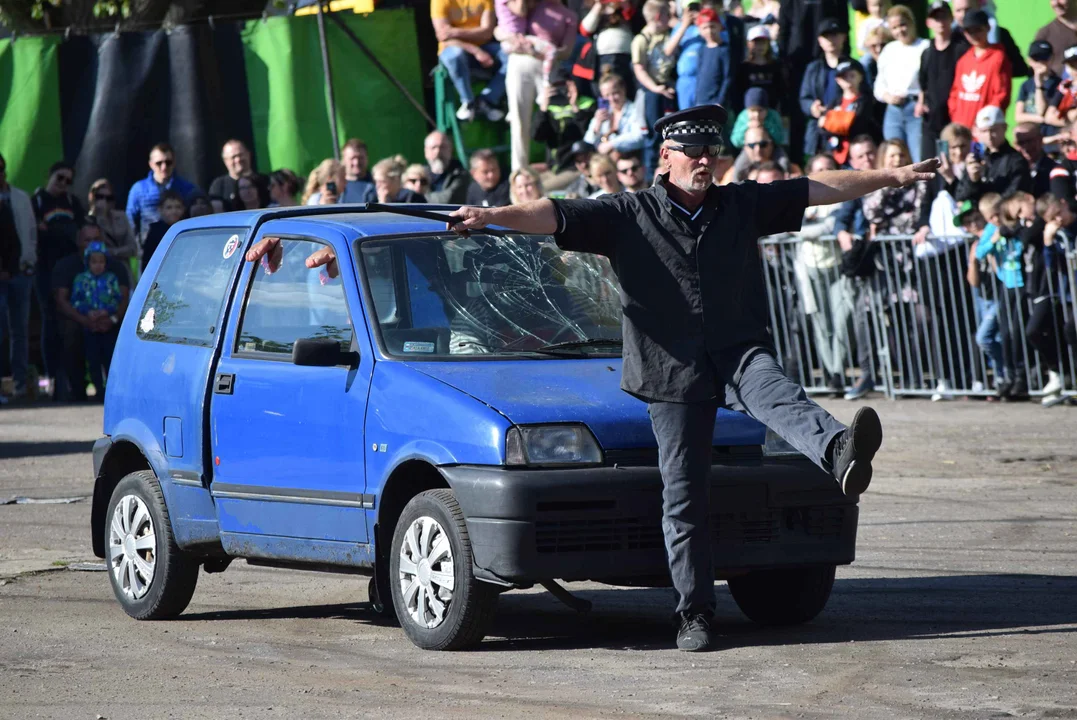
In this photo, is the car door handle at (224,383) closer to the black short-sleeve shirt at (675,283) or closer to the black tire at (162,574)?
the black tire at (162,574)

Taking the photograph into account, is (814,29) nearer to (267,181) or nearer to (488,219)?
(267,181)

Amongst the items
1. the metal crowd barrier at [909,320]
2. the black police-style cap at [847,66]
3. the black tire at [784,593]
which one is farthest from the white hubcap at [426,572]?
the black police-style cap at [847,66]

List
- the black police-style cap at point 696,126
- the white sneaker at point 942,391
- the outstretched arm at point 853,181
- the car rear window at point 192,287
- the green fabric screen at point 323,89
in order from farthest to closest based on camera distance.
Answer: the green fabric screen at point 323,89 < the white sneaker at point 942,391 < the car rear window at point 192,287 < the outstretched arm at point 853,181 < the black police-style cap at point 696,126

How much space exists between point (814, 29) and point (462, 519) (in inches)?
486

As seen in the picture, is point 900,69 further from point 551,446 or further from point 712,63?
point 551,446

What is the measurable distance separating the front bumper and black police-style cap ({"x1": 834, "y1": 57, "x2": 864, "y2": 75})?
10.5 meters

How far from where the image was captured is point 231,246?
868 cm

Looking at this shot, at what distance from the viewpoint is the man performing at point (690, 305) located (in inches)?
276

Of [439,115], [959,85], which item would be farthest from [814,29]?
[439,115]

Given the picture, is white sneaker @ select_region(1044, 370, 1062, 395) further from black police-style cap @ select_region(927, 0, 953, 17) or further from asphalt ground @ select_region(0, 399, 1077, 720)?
asphalt ground @ select_region(0, 399, 1077, 720)

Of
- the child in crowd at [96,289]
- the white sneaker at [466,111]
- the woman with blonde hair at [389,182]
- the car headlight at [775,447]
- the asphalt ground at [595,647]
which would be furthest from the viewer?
the white sneaker at [466,111]

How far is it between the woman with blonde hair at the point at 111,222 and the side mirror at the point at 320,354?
1274 cm

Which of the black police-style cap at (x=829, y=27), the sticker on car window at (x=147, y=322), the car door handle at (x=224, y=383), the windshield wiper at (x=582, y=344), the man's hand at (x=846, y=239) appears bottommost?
the man's hand at (x=846, y=239)

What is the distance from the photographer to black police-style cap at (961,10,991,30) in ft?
54.7
